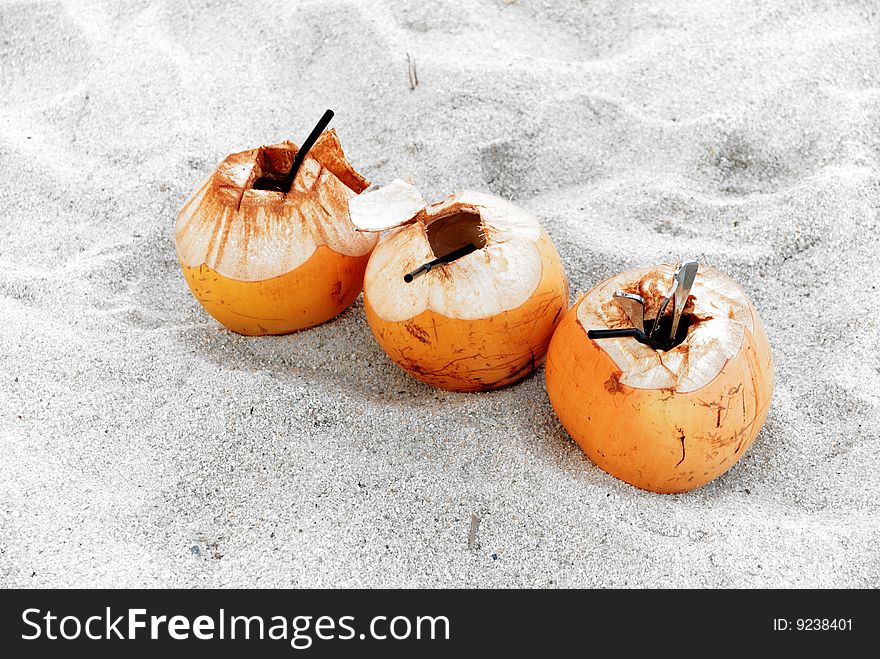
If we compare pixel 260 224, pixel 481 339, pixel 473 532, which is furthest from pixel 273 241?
pixel 473 532

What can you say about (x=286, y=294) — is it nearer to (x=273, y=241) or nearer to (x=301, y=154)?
(x=273, y=241)

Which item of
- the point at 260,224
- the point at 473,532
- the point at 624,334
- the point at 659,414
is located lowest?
the point at 473,532

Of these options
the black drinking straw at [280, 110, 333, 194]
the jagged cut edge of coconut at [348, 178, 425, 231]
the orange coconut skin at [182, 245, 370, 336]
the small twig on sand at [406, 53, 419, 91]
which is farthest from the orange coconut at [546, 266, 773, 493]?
the small twig on sand at [406, 53, 419, 91]

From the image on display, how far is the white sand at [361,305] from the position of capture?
168 cm

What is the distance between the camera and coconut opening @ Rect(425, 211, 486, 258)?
1.86m

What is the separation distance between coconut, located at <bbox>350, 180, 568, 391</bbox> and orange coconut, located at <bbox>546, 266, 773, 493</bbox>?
9 centimetres

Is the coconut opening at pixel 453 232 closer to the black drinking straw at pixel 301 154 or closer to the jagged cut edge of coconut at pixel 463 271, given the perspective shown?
the jagged cut edge of coconut at pixel 463 271

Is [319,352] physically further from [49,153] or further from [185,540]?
[49,153]

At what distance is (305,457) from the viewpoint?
1.83m

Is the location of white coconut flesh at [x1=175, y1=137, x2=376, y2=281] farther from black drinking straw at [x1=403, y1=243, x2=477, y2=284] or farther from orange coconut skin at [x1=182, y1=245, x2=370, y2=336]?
black drinking straw at [x1=403, y1=243, x2=477, y2=284]

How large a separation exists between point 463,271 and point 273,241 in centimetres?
43

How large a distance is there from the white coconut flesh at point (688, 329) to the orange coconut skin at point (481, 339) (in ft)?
0.32

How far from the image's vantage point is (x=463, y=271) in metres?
1.75

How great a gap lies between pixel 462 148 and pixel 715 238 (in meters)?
0.73
